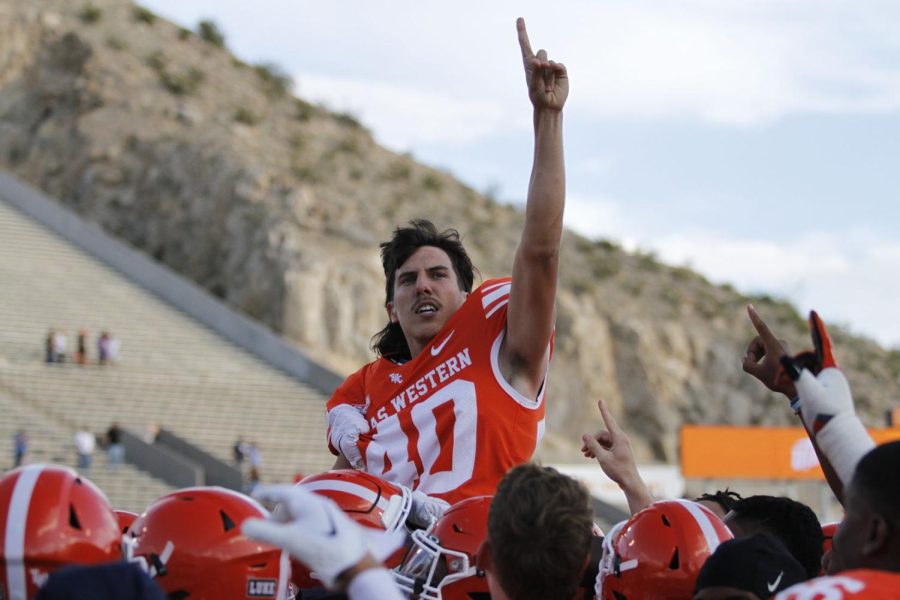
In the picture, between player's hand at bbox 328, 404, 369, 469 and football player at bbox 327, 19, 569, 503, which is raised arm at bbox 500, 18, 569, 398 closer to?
football player at bbox 327, 19, 569, 503

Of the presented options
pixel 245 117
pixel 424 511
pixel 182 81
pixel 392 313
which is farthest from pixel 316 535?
pixel 182 81

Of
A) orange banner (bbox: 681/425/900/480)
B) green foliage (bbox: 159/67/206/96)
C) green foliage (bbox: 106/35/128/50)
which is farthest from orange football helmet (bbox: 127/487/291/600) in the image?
green foliage (bbox: 106/35/128/50)

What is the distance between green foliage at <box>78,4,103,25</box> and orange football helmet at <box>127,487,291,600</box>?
56508mm

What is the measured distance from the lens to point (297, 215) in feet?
151

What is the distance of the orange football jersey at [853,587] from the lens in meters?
3.10

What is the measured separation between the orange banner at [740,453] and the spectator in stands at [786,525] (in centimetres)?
2641

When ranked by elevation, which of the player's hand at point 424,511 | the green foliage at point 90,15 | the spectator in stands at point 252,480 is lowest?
the spectator in stands at point 252,480

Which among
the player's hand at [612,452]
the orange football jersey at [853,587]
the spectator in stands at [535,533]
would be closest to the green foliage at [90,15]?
the player's hand at [612,452]

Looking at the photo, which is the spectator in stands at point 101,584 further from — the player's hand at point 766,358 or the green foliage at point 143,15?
the green foliage at point 143,15

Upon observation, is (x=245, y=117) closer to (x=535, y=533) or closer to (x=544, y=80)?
(x=544, y=80)

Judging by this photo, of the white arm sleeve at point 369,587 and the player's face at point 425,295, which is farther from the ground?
the player's face at point 425,295

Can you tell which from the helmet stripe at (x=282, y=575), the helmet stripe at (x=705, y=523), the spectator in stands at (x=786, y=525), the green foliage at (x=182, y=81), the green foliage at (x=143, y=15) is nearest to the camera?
the helmet stripe at (x=282, y=575)

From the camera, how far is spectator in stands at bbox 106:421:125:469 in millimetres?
27328

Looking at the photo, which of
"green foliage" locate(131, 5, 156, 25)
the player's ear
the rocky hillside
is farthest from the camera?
"green foliage" locate(131, 5, 156, 25)
